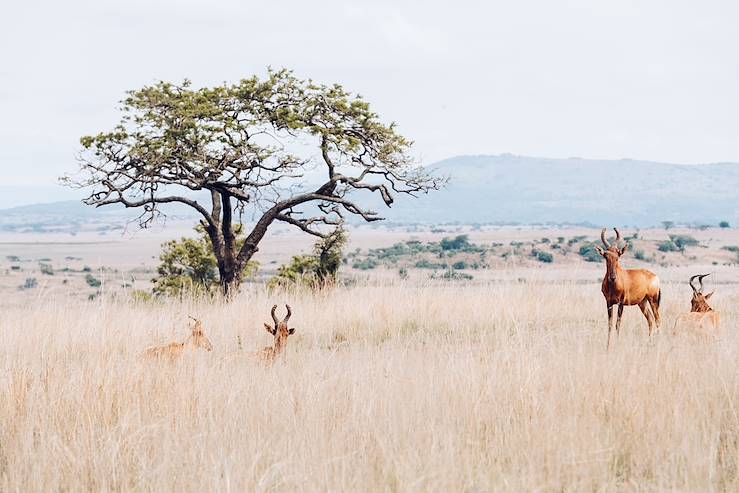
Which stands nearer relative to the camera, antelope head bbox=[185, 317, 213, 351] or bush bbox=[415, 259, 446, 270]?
antelope head bbox=[185, 317, 213, 351]

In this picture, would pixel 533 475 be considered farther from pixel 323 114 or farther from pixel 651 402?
pixel 323 114

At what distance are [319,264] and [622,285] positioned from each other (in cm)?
1494

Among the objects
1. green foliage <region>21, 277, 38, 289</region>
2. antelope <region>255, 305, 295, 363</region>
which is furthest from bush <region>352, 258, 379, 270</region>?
antelope <region>255, 305, 295, 363</region>

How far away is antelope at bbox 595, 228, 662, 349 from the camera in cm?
1032

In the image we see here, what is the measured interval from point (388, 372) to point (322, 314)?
6.70 m

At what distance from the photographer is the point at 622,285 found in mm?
10719

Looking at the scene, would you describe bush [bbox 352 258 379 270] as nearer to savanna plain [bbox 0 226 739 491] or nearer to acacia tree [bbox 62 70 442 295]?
acacia tree [bbox 62 70 442 295]

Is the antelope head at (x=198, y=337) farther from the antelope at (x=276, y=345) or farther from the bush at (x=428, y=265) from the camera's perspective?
the bush at (x=428, y=265)

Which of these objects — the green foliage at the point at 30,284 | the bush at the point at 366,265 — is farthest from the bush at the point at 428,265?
the green foliage at the point at 30,284

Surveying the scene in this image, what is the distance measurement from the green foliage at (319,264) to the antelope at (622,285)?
1108cm

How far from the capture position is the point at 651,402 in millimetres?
6605

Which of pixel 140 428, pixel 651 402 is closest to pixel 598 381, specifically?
pixel 651 402

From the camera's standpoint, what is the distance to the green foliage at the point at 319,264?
22.7 m

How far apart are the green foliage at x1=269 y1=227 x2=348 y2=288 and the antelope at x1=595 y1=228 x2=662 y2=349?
1108cm
